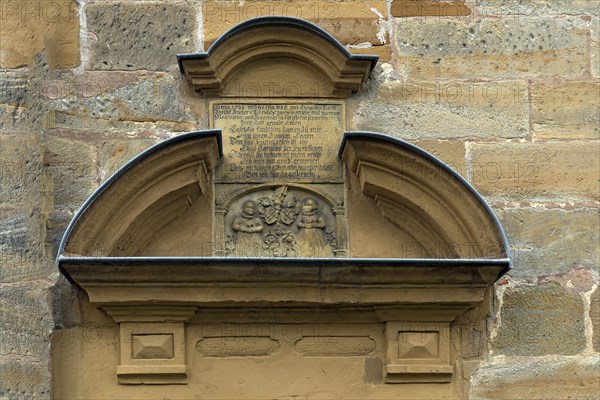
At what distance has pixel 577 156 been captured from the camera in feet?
Result: 18.2

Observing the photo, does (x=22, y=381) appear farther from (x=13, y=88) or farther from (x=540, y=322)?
(x=540, y=322)

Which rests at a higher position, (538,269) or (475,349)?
(538,269)

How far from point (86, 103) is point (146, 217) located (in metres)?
0.63

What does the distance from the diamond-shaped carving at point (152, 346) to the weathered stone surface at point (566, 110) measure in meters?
1.90

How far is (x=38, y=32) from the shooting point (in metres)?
5.47

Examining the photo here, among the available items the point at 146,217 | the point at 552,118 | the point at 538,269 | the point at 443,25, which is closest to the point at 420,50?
the point at 443,25

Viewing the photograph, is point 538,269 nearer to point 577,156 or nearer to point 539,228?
point 539,228

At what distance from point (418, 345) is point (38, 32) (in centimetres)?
218

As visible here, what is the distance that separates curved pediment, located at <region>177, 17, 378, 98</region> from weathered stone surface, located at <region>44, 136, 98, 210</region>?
586mm

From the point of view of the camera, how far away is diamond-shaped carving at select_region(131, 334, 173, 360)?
17.1 feet

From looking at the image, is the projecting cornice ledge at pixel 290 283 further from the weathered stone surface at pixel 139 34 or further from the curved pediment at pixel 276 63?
the weathered stone surface at pixel 139 34

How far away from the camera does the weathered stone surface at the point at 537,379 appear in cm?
527

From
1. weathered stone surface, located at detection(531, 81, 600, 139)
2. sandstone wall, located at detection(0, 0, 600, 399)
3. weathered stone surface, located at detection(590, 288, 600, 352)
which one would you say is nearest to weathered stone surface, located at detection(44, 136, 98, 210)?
sandstone wall, located at detection(0, 0, 600, 399)

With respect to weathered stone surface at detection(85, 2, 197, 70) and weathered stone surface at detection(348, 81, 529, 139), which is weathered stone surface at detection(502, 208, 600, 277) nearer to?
weathered stone surface at detection(348, 81, 529, 139)
